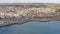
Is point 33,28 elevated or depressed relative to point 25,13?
depressed

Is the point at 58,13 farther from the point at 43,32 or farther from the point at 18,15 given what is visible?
the point at 18,15

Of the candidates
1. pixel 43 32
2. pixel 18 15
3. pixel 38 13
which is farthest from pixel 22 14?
pixel 43 32

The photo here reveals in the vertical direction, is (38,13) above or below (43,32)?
above

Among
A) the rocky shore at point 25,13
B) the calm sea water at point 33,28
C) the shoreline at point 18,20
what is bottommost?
the calm sea water at point 33,28

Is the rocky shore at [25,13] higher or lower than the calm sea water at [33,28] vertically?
higher

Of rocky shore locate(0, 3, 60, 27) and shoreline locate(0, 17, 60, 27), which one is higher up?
rocky shore locate(0, 3, 60, 27)

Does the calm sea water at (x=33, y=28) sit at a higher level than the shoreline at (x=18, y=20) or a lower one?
lower

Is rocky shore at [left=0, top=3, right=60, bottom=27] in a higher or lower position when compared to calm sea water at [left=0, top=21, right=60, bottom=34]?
higher

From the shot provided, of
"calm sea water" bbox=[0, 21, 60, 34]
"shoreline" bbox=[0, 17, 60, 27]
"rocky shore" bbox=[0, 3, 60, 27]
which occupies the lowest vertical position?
"calm sea water" bbox=[0, 21, 60, 34]
